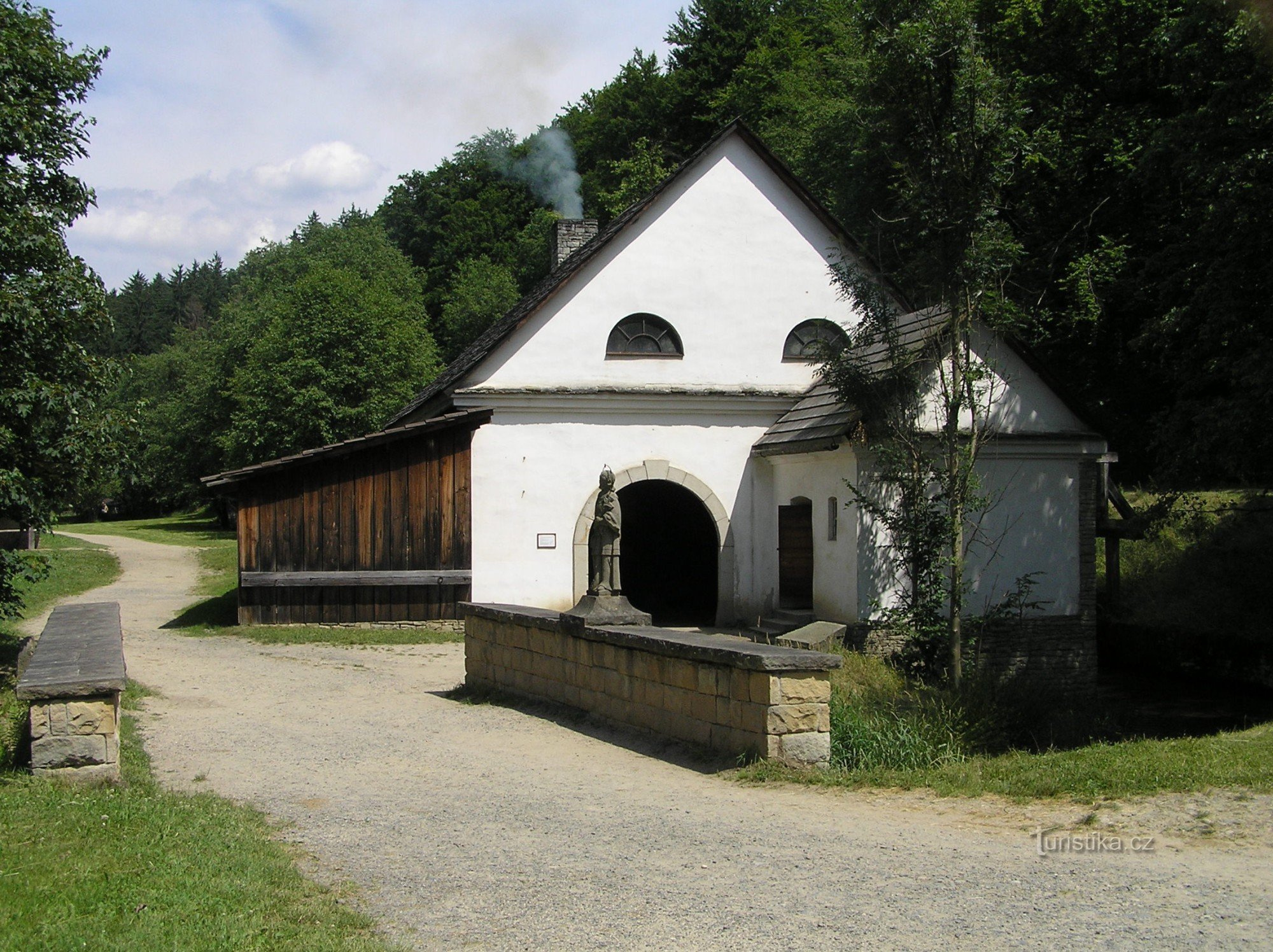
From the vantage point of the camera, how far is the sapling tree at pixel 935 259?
11.3m

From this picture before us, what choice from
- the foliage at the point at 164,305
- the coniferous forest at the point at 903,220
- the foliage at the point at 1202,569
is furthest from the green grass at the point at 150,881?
the foliage at the point at 164,305

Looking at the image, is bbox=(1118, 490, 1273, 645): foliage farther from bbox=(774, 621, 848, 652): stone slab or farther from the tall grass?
the tall grass

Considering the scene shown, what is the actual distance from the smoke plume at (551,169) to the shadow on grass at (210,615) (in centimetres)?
3092

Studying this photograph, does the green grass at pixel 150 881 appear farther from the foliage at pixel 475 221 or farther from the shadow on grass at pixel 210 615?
the foliage at pixel 475 221

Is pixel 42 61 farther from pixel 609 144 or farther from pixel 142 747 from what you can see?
pixel 609 144

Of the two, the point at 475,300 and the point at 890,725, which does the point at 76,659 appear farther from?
the point at 475,300

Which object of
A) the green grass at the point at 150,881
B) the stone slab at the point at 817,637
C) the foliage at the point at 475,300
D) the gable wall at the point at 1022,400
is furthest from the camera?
the foliage at the point at 475,300

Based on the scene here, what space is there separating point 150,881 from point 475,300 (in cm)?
4890

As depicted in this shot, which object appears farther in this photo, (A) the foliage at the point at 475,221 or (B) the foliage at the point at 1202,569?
(A) the foliage at the point at 475,221

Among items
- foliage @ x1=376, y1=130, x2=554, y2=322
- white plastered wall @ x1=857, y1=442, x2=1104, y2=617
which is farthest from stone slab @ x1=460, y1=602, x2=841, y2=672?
foliage @ x1=376, y1=130, x2=554, y2=322

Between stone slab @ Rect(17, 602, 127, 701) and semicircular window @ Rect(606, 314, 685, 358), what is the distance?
355 inches

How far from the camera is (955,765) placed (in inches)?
349

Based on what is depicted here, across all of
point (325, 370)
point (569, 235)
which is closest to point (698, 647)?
point (569, 235)

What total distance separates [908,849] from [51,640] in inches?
284
